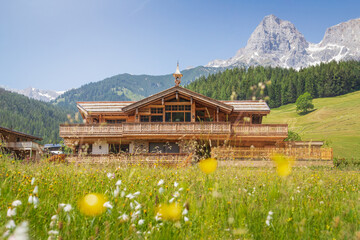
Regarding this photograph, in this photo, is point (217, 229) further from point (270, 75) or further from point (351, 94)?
point (270, 75)

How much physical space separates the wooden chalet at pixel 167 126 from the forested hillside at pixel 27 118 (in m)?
125

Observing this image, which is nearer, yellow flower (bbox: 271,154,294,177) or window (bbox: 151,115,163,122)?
yellow flower (bbox: 271,154,294,177)

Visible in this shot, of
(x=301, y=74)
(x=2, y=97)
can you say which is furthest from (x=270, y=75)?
(x=2, y=97)

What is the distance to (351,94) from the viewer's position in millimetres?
112500

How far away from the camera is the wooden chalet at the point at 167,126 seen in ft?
91.7

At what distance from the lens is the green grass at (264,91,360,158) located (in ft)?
174

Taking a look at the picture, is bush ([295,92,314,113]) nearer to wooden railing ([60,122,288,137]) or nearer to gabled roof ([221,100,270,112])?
gabled roof ([221,100,270,112])

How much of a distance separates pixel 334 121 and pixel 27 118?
16530cm

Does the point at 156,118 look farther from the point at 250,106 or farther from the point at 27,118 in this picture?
the point at 27,118

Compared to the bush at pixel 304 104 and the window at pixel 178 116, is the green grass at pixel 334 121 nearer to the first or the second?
the bush at pixel 304 104

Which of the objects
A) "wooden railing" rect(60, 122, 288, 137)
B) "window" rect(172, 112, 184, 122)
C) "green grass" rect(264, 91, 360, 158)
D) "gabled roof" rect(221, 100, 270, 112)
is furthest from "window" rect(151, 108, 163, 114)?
"green grass" rect(264, 91, 360, 158)

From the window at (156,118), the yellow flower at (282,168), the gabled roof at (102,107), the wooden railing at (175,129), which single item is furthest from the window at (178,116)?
the yellow flower at (282,168)

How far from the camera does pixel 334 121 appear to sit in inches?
3164

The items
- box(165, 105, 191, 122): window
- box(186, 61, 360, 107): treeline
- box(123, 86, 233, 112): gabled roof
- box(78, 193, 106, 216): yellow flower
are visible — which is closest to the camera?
box(78, 193, 106, 216): yellow flower
